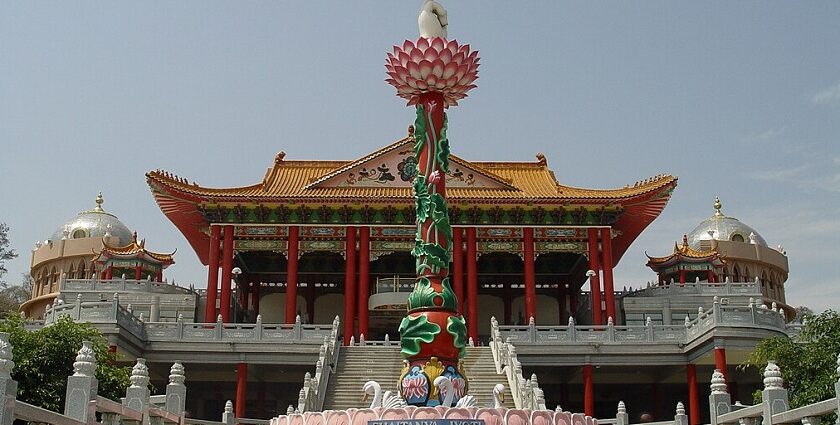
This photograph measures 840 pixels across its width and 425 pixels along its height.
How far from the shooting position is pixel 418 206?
1712 cm

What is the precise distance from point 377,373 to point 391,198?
803 centimetres

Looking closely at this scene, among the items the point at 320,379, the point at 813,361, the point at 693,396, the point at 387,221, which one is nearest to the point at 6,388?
the point at 320,379

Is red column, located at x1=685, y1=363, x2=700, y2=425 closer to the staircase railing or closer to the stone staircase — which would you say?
the staircase railing

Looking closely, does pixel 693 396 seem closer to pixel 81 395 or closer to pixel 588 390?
pixel 588 390

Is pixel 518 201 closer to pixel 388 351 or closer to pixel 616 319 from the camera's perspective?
pixel 616 319

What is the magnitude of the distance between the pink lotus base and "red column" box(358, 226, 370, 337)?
1723 centimetres

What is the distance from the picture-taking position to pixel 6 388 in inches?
339

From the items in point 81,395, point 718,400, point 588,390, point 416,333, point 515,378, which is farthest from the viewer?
point 588,390

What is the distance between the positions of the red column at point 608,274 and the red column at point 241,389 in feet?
37.2

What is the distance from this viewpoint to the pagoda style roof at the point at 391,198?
101 feet

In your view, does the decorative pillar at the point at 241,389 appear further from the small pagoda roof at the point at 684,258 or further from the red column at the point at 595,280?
the small pagoda roof at the point at 684,258

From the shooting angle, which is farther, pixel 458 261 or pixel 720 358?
pixel 458 261

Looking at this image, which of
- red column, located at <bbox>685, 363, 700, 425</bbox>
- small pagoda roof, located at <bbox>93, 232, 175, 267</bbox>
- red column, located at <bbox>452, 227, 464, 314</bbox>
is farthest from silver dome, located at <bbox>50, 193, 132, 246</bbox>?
red column, located at <bbox>685, 363, 700, 425</bbox>

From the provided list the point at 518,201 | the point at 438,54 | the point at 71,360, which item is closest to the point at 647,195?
the point at 518,201
